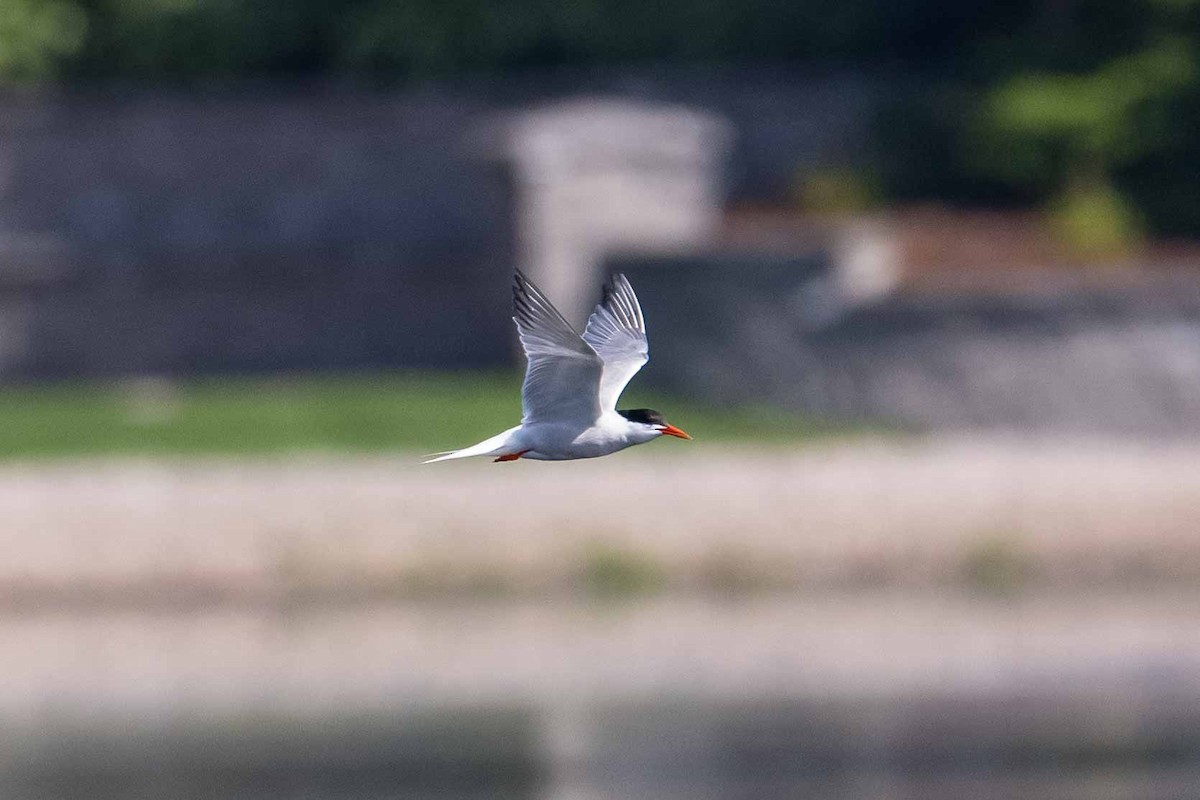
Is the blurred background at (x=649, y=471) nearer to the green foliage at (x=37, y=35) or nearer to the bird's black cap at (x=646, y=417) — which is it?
the green foliage at (x=37, y=35)

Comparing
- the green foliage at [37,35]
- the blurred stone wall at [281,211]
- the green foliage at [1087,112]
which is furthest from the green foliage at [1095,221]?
the green foliage at [37,35]

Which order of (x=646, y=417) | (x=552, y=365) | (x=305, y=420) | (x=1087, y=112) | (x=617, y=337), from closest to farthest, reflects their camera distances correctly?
(x=552, y=365) → (x=646, y=417) → (x=617, y=337) → (x=305, y=420) → (x=1087, y=112)

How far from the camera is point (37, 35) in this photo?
34.0m

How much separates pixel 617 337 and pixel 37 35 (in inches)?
930

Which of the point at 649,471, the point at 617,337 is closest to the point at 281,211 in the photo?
the point at 649,471

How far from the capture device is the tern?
1163 centimetres

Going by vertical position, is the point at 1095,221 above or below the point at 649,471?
above

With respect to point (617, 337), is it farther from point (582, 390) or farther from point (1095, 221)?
point (1095, 221)

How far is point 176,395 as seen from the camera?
30969 mm

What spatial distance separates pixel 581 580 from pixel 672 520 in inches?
47.8

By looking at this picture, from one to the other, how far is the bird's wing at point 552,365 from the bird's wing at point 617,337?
0.24 meters

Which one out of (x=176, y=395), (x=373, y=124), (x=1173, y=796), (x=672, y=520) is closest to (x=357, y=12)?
(x=373, y=124)

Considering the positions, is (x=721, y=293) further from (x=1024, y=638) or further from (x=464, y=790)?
(x=464, y=790)

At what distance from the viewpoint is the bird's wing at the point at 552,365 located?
37.2 ft
